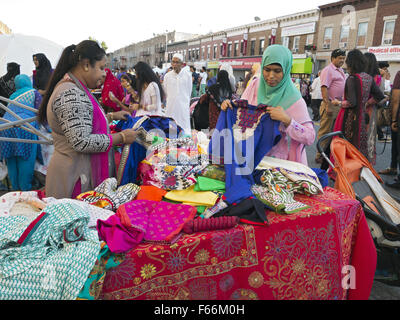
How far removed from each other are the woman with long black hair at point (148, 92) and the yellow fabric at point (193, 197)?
293 centimetres

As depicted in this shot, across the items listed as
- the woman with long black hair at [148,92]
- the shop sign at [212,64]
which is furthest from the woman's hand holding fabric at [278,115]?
the shop sign at [212,64]

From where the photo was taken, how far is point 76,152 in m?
2.01

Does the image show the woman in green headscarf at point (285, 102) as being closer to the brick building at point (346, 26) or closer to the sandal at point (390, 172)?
the sandal at point (390, 172)

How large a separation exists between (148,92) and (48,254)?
368cm

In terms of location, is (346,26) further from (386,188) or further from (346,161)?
(346,161)

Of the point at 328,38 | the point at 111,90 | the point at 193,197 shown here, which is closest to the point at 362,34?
the point at 328,38

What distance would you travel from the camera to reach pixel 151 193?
185 centimetres

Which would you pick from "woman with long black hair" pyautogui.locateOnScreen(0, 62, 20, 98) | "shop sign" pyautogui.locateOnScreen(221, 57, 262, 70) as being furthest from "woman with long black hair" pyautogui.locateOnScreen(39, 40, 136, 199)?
"shop sign" pyautogui.locateOnScreen(221, 57, 262, 70)

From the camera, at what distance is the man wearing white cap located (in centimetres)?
→ 601

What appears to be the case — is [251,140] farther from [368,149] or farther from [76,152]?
[368,149]

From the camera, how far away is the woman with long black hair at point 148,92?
15.1ft

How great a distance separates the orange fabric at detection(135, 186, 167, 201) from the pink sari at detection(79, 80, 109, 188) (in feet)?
1.43

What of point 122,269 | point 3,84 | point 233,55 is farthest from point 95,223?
point 233,55

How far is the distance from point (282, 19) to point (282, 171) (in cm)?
3028
